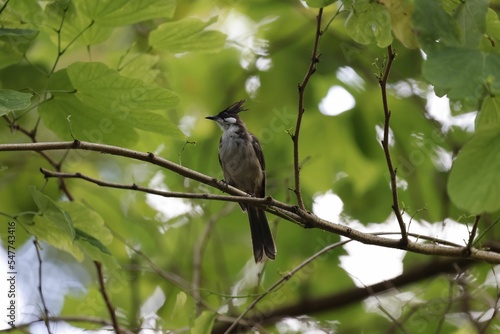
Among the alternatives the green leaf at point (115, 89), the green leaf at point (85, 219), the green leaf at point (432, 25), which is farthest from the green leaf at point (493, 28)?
the green leaf at point (85, 219)

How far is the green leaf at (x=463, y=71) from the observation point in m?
1.90

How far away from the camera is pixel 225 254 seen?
5.86 meters

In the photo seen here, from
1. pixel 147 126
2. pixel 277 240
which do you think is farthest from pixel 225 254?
pixel 147 126

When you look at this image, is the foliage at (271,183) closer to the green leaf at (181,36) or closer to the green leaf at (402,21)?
the green leaf at (181,36)

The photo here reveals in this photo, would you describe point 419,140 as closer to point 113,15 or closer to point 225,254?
point 225,254

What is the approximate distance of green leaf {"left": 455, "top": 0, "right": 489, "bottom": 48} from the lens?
6.93ft

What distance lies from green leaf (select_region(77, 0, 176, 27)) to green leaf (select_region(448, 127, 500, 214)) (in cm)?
148

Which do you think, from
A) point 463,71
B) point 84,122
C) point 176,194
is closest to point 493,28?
point 463,71

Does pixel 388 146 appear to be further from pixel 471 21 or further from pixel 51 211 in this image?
pixel 51 211

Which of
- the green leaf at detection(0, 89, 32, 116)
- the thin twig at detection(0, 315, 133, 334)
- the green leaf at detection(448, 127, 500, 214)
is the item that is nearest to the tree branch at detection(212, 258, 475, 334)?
the thin twig at detection(0, 315, 133, 334)

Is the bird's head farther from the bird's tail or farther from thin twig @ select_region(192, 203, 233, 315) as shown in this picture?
the bird's tail

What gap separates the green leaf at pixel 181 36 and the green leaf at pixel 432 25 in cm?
123

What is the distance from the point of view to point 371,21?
2422 millimetres

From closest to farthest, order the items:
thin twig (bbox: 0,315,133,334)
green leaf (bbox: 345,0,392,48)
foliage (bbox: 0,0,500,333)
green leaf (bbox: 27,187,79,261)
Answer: green leaf (bbox: 345,0,392,48) → green leaf (bbox: 27,187,79,261) → thin twig (bbox: 0,315,133,334) → foliage (bbox: 0,0,500,333)
